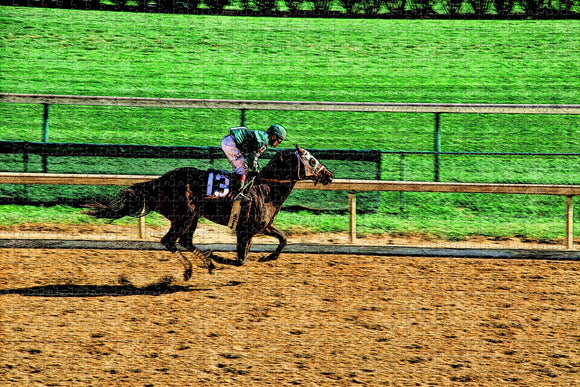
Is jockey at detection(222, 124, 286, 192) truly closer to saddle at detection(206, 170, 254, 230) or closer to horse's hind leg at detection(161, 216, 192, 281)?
saddle at detection(206, 170, 254, 230)

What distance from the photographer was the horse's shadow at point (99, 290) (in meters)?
6.48

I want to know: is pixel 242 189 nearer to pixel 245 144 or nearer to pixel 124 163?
pixel 245 144

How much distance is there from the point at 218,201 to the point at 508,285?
9.90 ft

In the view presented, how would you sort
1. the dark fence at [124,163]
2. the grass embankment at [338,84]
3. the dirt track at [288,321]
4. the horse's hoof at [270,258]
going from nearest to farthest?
1. the dirt track at [288,321]
2. the horse's hoof at [270,258]
3. the dark fence at [124,163]
4. the grass embankment at [338,84]

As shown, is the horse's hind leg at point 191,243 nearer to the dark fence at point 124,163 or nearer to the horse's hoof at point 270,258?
the horse's hoof at point 270,258

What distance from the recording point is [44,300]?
6.30 metres

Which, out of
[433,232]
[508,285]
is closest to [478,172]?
[433,232]

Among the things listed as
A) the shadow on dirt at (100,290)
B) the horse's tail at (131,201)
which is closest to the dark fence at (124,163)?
the horse's tail at (131,201)

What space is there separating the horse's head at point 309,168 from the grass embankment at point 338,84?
8.65ft

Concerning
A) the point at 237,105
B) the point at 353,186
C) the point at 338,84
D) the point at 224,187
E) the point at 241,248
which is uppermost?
the point at 338,84

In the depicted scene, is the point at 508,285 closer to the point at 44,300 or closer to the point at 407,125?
the point at 44,300

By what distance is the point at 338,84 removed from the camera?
15.9m

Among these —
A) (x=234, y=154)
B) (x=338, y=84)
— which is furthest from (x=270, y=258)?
(x=338, y=84)

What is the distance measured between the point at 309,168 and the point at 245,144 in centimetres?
66
